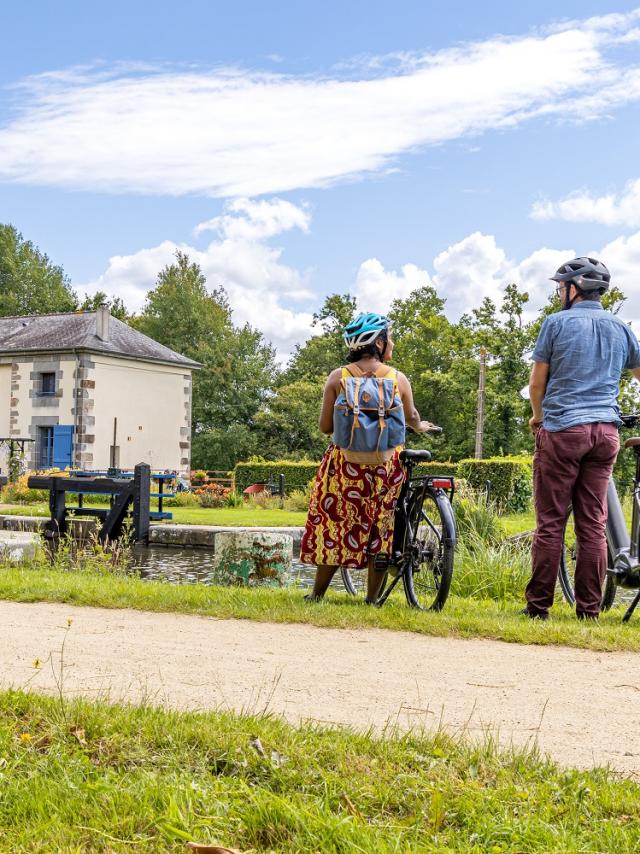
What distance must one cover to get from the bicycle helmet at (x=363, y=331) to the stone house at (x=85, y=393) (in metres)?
28.3

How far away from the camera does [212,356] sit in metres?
52.6

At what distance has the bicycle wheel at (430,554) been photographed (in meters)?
5.57

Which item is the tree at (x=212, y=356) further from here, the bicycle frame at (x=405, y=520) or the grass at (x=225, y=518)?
Result: the bicycle frame at (x=405, y=520)

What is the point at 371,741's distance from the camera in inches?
111

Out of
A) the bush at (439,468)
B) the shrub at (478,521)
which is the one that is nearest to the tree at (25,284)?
the bush at (439,468)

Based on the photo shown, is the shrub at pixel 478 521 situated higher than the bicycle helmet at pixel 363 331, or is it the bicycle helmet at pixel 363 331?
the bicycle helmet at pixel 363 331

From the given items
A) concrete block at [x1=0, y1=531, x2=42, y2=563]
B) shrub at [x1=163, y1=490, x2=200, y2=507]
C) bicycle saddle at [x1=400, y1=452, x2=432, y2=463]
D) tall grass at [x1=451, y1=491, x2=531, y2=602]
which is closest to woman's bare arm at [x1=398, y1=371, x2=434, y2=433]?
bicycle saddle at [x1=400, y1=452, x2=432, y2=463]

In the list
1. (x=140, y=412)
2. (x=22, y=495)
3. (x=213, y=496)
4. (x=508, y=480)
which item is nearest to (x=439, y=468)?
(x=508, y=480)

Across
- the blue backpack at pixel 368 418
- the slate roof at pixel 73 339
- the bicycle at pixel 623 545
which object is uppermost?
the slate roof at pixel 73 339

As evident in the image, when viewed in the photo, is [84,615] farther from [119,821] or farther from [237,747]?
[119,821]

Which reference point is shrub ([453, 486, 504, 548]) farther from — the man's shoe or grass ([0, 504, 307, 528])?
grass ([0, 504, 307, 528])

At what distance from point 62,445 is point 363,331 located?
96.2 feet

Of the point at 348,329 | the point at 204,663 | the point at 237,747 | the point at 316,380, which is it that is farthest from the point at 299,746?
the point at 316,380

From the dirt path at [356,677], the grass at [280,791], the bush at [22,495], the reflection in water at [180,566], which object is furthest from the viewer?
the bush at [22,495]
